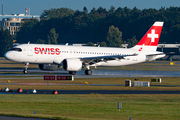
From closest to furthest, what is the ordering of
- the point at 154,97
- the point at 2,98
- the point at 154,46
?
1. the point at 2,98
2. the point at 154,97
3. the point at 154,46

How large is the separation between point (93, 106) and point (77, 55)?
32.3 m

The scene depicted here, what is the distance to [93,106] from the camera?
31.2 meters

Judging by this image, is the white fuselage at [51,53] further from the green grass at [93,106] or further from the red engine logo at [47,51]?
the green grass at [93,106]

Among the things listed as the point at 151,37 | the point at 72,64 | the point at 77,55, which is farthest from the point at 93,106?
the point at 151,37

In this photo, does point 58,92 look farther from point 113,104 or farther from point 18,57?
point 18,57

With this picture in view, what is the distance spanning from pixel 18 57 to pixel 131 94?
26.3 m

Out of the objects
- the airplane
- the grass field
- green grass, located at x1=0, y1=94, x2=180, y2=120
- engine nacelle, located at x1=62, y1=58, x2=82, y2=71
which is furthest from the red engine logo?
green grass, located at x1=0, y1=94, x2=180, y2=120

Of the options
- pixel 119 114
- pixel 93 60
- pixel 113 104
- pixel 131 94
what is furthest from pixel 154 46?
pixel 119 114

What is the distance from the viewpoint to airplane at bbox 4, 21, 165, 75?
198 ft

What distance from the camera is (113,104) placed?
32188 mm

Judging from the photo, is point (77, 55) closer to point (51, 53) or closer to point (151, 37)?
point (51, 53)

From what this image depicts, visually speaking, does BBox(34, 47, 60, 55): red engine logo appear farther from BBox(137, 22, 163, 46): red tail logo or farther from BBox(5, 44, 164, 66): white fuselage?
BBox(137, 22, 163, 46): red tail logo

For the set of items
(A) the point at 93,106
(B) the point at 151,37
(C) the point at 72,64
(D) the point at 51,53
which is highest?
(B) the point at 151,37

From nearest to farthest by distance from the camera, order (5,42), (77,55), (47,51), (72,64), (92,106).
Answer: (92,106), (72,64), (47,51), (77,55), (5,42)
